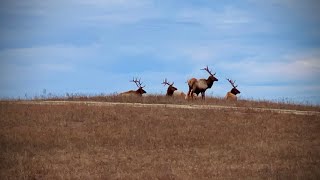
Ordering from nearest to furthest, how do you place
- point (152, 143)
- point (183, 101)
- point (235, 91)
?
point (152, 143) → point (183, 101) → point (235, 91)

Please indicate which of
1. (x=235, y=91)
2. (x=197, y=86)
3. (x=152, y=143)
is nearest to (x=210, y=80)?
(x=197, y=86)

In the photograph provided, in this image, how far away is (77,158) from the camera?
18906 mm

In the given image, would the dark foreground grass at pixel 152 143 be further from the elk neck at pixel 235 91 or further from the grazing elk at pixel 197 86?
the elk neck at pixel 235 91

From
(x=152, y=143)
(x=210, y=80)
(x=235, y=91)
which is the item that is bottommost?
(x=152, y=143)

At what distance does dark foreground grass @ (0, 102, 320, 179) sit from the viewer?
16.8m

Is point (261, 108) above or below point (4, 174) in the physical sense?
above

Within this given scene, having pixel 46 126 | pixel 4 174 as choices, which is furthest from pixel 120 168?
pixel 46 126

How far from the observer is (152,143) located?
21.5 meters

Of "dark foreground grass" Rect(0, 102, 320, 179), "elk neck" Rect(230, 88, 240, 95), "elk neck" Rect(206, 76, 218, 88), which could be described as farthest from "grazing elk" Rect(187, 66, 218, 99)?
"dark foreground grass" Rect(0, 102, 320, 179)

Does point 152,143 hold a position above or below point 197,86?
below

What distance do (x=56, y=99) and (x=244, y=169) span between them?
19.6m

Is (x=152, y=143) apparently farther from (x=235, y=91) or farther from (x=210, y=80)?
(x=235, y=91)

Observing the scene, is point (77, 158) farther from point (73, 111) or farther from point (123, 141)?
point (73, 111)

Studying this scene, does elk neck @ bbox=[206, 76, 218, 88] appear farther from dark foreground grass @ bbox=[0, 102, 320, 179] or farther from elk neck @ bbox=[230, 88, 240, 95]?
dark foreground grass @ bbox=[0, 102, 320, 179]
